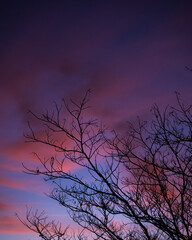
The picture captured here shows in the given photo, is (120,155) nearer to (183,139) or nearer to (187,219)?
(183,139)

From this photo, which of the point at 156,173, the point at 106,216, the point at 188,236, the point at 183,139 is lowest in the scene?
the point at 188,236

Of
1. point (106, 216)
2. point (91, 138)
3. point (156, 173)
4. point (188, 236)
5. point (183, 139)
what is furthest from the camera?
point (106, 216)

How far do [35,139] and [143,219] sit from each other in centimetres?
256

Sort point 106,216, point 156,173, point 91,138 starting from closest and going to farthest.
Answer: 1. point 156,173
2. point 91,138
3. point 106,216

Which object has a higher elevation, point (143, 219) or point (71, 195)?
point (71, 195)

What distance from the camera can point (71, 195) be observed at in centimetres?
520

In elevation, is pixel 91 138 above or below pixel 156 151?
above

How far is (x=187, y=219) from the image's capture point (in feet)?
16.6

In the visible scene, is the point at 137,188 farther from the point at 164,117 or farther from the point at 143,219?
the point at 164,117

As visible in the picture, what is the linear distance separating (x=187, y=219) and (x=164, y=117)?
2174 millimetres

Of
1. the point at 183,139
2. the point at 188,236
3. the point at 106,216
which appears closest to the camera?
the point at 188,236

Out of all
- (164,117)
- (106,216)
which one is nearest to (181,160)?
(164,117)

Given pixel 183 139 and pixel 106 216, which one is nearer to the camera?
pixel 183 139

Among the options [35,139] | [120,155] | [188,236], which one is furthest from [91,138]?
[188,236]
